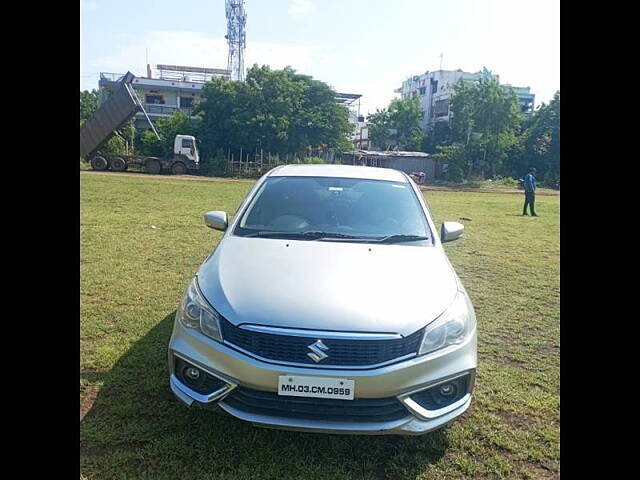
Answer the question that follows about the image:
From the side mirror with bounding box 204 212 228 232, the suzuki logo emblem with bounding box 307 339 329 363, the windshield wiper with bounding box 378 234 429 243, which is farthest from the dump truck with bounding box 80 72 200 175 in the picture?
the suzuki logo emblem with bounding box 307 339 329 363

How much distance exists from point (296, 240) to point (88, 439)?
65.8 inches

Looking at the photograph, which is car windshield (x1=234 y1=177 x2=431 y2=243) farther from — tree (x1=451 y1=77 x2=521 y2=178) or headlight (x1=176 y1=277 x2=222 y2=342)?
tree (x1=451 y1=77 x2=521 y2=178)

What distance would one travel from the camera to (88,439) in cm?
259

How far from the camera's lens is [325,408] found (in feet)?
7.60

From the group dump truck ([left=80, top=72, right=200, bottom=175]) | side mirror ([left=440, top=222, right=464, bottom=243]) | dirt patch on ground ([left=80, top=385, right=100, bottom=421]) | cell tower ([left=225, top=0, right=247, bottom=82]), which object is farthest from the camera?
cell tower ([left=225, top=0, right=247, bottom=82])

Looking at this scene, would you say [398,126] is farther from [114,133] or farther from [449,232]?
[449,232]

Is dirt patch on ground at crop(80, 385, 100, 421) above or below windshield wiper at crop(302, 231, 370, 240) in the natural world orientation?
below

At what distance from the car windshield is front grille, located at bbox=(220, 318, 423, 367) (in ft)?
3.69

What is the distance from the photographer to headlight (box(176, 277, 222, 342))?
248 cm

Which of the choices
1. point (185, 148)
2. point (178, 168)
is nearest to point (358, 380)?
point (178, 168)

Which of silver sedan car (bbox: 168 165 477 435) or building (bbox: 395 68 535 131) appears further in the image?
building (bbox: 395 68 535 131)

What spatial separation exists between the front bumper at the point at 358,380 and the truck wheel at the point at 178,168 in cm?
2990
